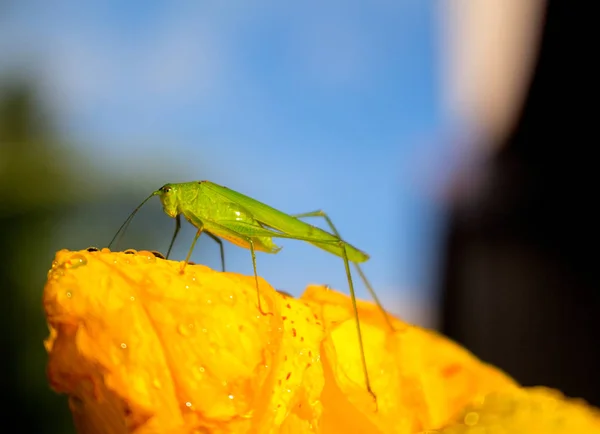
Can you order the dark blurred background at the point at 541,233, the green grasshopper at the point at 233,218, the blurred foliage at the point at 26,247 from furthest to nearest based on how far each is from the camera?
1. the dark blurred background at the point at 541,233
2. the blurred foliage at the point at 26,247
3. the green grasshopper at the point at 233,218

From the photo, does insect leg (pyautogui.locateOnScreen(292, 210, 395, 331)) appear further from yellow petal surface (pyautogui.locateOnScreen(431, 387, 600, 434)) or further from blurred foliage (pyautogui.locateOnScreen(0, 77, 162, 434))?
blurred foliage (pyautogui.locateOnScreen(0, 77, 162, 434))

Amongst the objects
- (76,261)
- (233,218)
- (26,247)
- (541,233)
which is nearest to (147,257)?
(76,261)

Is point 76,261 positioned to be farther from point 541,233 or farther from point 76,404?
point 541,233

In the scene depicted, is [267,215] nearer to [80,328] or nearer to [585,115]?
[80,328]

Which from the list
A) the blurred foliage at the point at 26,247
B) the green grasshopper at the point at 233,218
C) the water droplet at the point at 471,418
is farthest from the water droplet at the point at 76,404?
the blurred foliage at the point at 26,247

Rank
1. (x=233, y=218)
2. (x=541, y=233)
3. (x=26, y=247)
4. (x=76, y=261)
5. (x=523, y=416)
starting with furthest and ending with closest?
(x=541, y=233), (x=26, y=247), (x=233, y=218), (x=523, y=416), (x=76, y=261)

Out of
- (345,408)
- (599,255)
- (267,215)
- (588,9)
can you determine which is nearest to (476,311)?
(599,255)

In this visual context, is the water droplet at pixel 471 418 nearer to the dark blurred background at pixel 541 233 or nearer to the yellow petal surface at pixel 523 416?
the yellow petal surface at pixel 523 416

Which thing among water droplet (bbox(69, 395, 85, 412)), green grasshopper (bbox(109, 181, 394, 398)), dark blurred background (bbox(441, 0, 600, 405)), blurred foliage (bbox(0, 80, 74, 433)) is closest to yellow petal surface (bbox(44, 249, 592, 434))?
water droplet (bbox(69, 395, 85, 412))

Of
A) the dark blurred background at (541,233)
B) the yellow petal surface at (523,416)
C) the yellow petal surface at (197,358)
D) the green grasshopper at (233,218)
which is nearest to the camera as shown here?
the yellow petal surface at (197,358)
